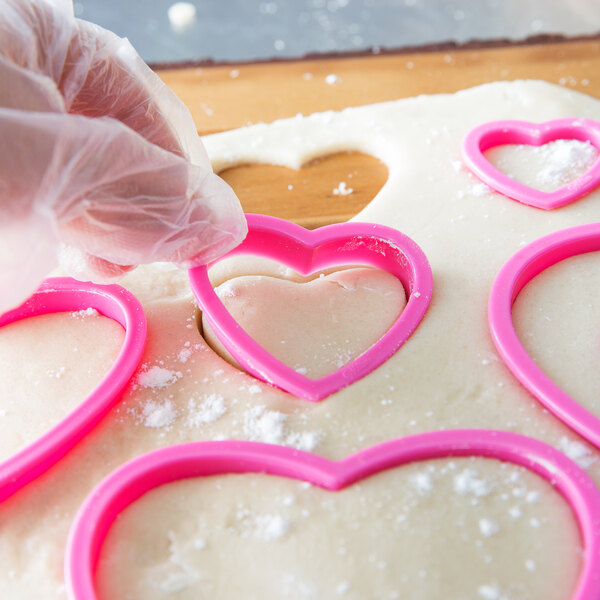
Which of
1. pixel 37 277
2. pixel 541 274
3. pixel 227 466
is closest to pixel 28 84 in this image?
pixel 37 277

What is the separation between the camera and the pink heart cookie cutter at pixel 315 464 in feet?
2.12

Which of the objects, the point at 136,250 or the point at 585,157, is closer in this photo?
the point at 136,250

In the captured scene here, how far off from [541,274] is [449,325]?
6.1 inches

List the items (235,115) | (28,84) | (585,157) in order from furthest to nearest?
(235,115) < (585,157) < (28,84)

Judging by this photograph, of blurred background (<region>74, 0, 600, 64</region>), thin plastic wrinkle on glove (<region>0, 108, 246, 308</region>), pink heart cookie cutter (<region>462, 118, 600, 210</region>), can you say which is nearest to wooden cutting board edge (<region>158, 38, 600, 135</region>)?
blurred background (<region>74, 0, 600, 64</region>)

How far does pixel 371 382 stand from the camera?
76 cm

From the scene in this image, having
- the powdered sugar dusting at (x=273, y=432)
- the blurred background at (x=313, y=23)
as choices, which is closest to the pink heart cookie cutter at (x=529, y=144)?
the powdered sugar dusting at (x=273, y=432)

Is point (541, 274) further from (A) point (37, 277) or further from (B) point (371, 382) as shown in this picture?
(A) point (37, 277)

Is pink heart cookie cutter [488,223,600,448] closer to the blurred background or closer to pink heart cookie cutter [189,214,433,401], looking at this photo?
pink heart cookie cutter [189,214,433,401]

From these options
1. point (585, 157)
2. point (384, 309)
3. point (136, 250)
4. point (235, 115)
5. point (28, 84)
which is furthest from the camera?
point (235, 115)

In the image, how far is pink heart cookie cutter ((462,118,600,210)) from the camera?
37.4 inches

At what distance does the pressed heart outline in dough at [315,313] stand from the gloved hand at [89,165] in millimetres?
87

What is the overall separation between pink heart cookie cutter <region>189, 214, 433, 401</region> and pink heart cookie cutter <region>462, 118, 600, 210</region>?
0.67 feet

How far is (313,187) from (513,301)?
15.5 inches
